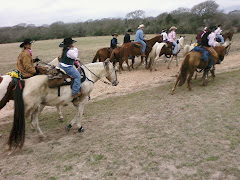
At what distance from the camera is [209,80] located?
10.0 m

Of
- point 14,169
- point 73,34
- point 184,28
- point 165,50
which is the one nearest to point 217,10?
point 184,28

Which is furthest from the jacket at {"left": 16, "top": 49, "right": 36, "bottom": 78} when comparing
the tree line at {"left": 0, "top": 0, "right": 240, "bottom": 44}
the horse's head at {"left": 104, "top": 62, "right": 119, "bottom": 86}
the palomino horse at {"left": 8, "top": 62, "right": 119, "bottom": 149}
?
the tree line at {"left": 0, "top": 0, "right": 240, "bottom": 44}

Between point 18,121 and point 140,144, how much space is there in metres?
2.86

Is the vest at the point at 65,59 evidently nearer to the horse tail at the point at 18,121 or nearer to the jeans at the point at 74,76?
the jeans at the point at 74,76

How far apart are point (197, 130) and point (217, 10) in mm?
47064

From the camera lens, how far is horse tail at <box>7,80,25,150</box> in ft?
14.9

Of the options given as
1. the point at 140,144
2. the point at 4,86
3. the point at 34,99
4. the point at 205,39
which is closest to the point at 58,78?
the point at 34,99

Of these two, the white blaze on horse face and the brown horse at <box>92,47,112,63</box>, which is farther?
the brown horse at <box>92,47,112,63</box>

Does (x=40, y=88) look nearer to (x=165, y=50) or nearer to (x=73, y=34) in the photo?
(x=165, y=50)

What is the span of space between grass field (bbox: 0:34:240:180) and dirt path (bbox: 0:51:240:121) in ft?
4.91

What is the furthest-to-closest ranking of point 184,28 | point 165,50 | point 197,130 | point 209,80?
point 184,28 → point 165,50 → point 209,80 → point 197,130

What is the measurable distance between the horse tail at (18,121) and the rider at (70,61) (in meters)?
1.10

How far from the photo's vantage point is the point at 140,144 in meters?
4.89

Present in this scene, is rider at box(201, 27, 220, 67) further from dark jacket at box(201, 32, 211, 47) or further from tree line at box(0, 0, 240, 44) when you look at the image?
tree line at box(0, 0, 240, 44)
